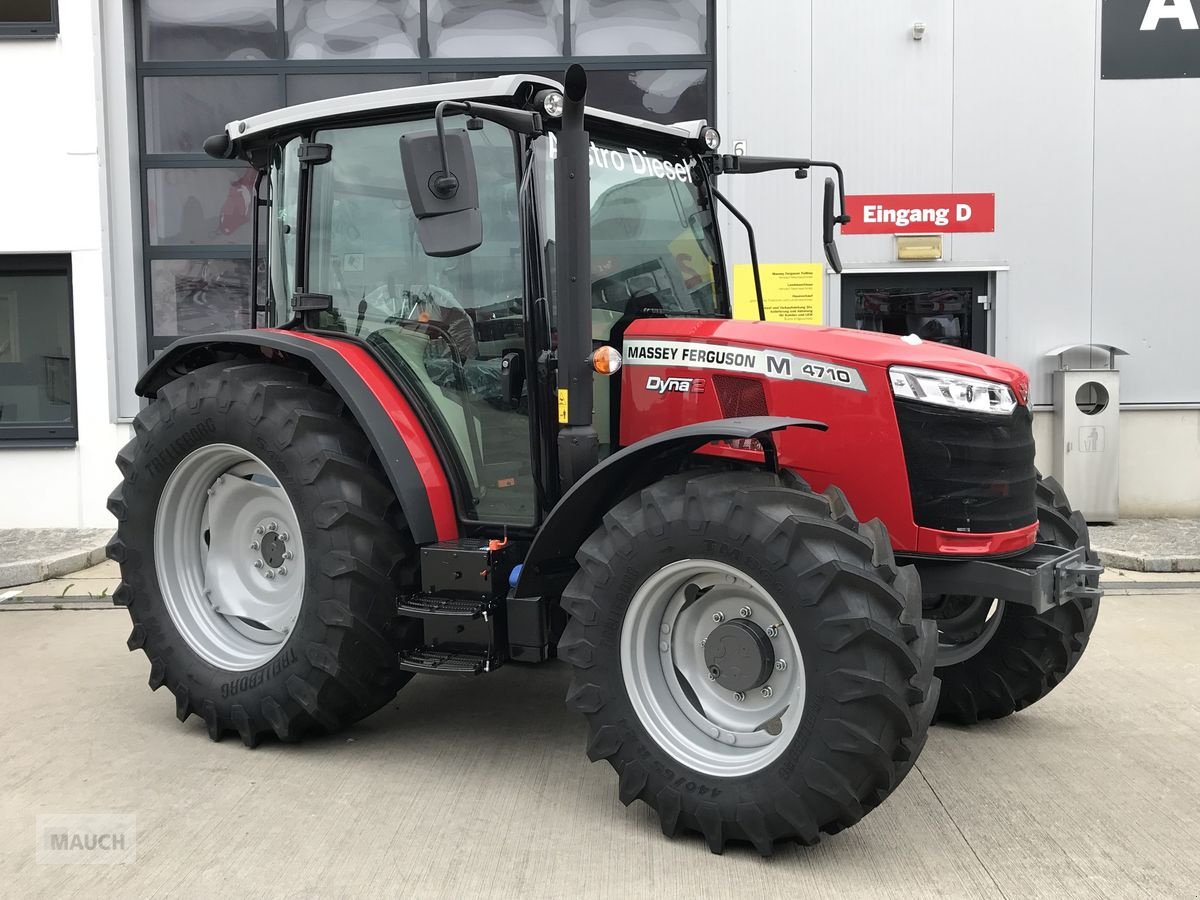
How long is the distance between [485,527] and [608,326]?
36.1 inches

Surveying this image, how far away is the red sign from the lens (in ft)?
29.9

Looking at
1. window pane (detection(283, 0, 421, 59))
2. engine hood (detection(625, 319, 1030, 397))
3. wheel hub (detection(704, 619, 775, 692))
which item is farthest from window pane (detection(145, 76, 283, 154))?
wheel hub (detection(704, 619, 775, 692))

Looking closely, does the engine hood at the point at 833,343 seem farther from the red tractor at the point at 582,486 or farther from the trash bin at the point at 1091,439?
the trash bin at the point at 1091,439

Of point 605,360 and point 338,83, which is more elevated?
point 338,83

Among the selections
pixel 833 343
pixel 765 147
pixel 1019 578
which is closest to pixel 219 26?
pixel 765 147

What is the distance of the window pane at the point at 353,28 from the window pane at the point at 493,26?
226 millimetres

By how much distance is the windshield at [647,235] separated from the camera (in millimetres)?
4195

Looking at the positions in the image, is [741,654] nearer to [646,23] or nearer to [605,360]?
[605,360]

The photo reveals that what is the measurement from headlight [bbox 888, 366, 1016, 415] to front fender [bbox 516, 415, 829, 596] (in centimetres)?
32

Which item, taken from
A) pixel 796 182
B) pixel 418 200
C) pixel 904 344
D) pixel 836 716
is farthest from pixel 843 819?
pixel 796 182

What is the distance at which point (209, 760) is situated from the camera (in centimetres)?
426

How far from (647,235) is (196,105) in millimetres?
6509

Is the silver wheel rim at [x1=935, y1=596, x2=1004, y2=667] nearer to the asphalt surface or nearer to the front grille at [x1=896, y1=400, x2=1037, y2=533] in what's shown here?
the asphalt surface

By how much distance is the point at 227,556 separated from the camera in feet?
15.8
